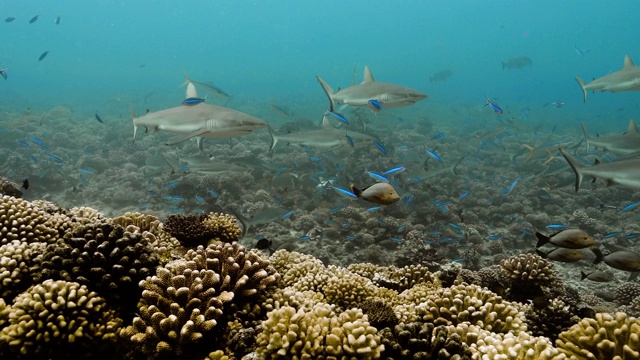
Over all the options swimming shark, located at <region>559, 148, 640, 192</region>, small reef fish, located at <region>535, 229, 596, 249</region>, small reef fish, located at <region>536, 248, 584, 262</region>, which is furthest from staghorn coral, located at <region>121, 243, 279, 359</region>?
swimming shark, located at <region>559, 148, 640, 192</region>

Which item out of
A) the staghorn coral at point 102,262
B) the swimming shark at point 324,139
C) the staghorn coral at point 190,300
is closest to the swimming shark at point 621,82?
the swimming shark at point 324,139

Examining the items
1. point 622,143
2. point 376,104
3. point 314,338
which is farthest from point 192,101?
point 622,143

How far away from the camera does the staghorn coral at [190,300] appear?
2.69m

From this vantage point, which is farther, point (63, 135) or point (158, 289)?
point (63, 135)

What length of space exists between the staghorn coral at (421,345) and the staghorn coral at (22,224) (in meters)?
4.04

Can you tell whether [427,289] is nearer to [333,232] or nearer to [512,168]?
[333,232]

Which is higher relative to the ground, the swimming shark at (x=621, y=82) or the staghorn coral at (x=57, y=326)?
the swimming shark at (x=621, y=82)

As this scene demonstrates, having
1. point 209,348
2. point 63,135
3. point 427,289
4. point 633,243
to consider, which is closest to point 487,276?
point 427,289

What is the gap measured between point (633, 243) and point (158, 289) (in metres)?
13.5

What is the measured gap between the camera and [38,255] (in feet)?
11.1

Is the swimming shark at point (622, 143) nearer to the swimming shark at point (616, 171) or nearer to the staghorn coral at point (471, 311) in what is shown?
the swimming shark at point (616, 171)

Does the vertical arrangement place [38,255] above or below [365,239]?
above

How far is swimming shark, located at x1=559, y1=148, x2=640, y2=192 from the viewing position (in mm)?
6145

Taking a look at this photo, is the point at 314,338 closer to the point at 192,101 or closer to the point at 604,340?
the point at 604,340
